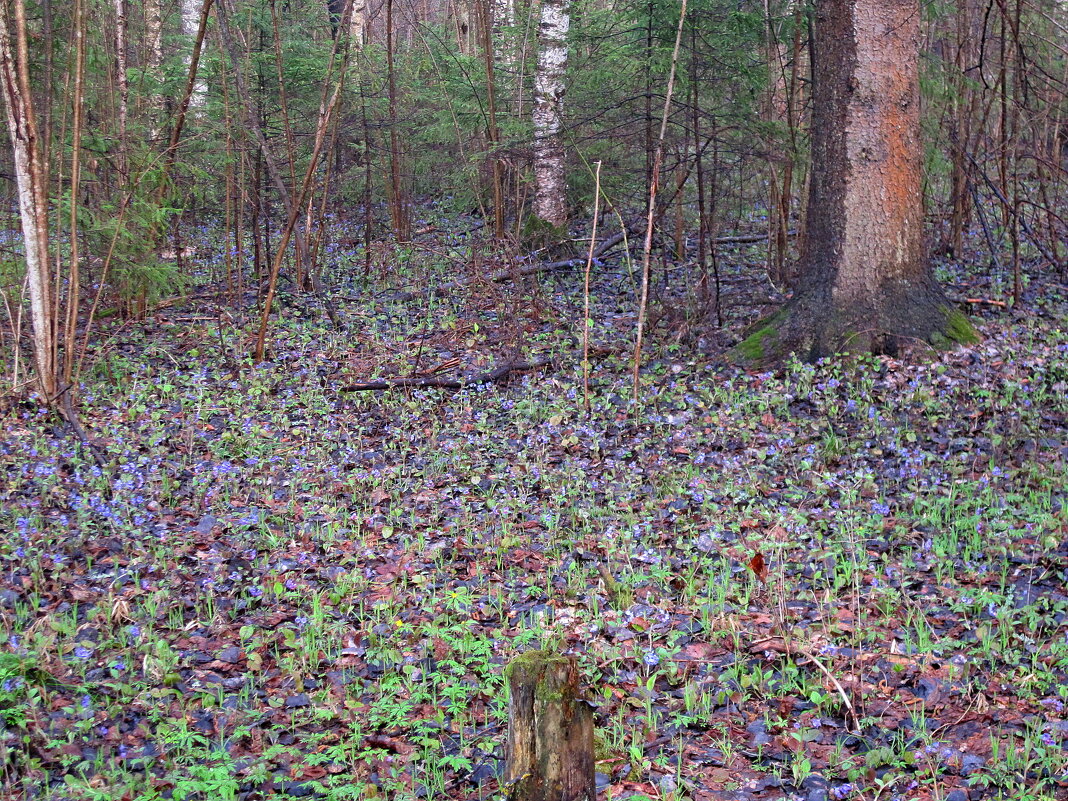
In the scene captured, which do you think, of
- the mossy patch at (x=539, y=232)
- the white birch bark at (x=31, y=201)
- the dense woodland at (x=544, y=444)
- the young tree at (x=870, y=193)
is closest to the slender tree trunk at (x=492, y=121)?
the dense woodland at (x=544, y=444)

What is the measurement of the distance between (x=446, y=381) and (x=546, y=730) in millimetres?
5280

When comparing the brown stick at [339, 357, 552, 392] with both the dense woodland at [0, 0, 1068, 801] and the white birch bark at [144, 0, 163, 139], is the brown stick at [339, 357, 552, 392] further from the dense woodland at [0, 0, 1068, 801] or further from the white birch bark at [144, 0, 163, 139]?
the white birch bark at [144, 0, 163, 139]

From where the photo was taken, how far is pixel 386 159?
1278 cm

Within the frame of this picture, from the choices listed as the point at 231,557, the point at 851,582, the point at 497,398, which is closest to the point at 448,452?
the point at 497,398

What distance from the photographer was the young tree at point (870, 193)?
7.14 metres

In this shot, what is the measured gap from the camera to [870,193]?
7215 millimetres

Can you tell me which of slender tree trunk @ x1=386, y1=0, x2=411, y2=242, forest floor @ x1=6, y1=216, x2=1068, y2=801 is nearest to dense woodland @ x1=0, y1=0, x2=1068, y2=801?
forest floor @ x1=6, y1=216, x2=1068, y2=801

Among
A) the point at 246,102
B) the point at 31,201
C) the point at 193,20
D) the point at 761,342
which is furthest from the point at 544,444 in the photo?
the point at 193,20

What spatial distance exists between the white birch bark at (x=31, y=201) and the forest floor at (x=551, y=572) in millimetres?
537

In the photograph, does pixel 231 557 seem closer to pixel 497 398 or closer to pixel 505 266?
pixel 497 398

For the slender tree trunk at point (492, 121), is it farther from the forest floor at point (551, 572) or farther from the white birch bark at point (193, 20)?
the white birch bark at point (193, 20)

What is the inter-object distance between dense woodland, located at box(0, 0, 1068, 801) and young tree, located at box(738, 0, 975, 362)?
0.10ft

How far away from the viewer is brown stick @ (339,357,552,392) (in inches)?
304

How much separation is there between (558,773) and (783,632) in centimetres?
164
